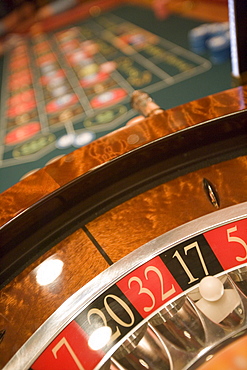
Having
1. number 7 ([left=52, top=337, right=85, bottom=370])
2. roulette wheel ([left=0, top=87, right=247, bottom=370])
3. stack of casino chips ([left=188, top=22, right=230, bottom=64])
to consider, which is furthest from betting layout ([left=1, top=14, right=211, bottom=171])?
number 7 ([left=52, top=337, right=85, bottom=370])

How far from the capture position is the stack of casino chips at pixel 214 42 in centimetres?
268

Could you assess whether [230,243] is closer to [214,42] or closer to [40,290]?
[40,290]

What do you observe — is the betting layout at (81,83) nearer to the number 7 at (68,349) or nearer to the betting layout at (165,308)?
the betting layout at (165,308)

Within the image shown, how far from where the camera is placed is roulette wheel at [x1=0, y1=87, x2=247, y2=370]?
2.75ft

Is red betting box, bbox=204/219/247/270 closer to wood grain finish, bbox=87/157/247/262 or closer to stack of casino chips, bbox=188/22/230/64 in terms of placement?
wood grain finish, bbox=87/157/247/262

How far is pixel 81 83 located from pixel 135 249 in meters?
2.59

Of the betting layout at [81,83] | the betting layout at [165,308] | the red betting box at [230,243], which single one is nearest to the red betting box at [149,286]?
the betting layout at [165,308]

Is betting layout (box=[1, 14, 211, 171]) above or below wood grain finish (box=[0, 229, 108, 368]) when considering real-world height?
above

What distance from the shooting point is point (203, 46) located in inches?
120

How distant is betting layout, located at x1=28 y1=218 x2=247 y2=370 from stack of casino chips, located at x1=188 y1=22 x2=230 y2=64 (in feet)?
6.77

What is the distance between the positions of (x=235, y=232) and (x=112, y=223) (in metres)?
0.34

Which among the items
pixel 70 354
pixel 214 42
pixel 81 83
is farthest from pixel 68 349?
pixel 81 83

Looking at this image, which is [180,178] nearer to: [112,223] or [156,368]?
[112,223]

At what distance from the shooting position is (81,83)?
3289 mm
